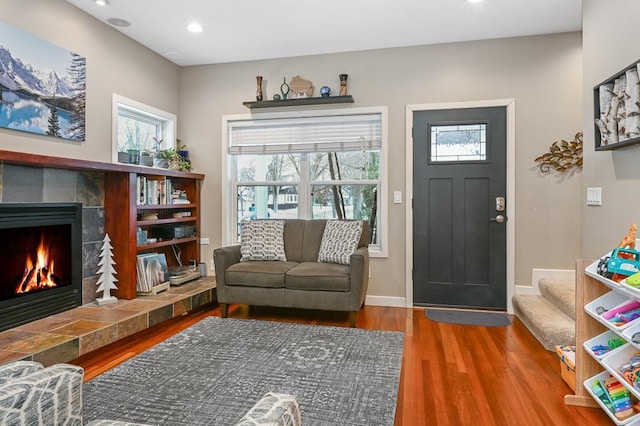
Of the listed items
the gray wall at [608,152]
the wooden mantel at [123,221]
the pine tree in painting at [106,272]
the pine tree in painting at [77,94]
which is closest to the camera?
the gray wall at [608,152]

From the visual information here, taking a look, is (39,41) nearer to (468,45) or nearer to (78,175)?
(78,175)

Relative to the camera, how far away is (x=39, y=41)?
9.43ft

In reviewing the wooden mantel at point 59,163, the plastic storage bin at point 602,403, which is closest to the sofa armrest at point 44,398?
the wooden mantel at point 59,163

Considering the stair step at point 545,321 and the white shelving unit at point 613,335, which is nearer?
the white shelving unit at point 613,335

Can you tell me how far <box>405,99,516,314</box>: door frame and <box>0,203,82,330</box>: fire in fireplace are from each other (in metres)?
3.06

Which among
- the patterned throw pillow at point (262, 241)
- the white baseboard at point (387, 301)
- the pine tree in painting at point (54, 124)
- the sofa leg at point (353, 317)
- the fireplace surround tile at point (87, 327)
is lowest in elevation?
the white baseboard at point (387, 301)

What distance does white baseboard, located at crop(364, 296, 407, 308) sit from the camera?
4.04 m

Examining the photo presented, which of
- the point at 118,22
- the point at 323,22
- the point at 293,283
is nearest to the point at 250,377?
the point at 293,283

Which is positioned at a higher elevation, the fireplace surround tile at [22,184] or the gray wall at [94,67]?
the gray wall at [94,67]

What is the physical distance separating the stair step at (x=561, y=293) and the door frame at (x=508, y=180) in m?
0.31

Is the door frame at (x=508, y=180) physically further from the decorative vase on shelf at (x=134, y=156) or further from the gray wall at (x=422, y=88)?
the decorative vase on shelf at (x=134, y=156)

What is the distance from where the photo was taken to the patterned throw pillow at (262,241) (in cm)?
381

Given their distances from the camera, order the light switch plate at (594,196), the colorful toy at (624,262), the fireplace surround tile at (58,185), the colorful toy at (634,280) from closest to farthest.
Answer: the colorful toy at (634,280), the colorful toy at (624,262), the light switch plate at (594,196), the fireplace surround tile at (58,185)

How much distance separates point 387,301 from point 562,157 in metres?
2.23
